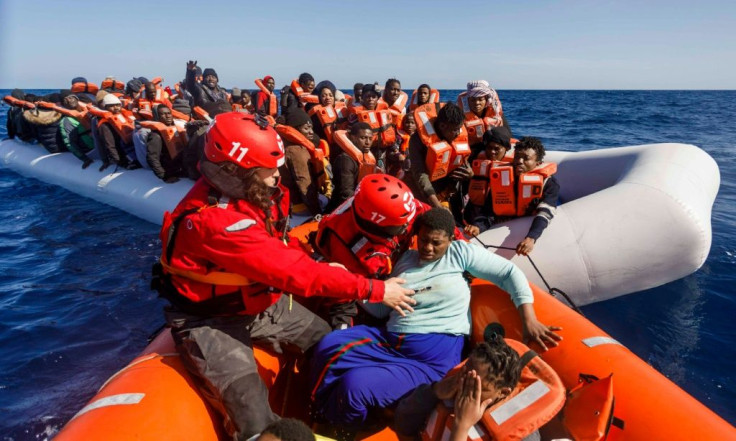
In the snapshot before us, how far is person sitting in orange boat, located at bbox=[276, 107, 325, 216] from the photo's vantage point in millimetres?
4324

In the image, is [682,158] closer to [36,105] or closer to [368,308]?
[368,308]

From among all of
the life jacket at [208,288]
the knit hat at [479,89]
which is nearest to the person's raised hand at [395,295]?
the life jacket at [208,288]

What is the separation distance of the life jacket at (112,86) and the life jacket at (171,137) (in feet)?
29.0

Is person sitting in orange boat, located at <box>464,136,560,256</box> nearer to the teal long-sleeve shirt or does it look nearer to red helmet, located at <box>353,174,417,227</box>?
the teal long-sleeve shirt

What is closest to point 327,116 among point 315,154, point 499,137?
point 315,154

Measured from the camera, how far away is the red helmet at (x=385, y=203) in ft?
7.51

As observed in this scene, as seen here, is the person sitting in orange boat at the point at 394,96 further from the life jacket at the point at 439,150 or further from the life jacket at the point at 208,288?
the life jacket at the point at 208,288

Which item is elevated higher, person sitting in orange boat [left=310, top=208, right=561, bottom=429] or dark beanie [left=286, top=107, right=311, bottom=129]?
dark beanie [left=286, top=107, right=311, bottom=129]

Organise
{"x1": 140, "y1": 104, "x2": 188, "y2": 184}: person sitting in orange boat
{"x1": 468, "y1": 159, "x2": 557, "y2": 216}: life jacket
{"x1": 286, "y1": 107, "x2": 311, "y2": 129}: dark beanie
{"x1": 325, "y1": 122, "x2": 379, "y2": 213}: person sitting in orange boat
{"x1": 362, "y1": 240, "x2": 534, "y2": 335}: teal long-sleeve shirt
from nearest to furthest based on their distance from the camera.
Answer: {"x1": 362, "y1": 240, "x2": 534, "y2": 335}: teal long-sleeve shirt < {"x1": 468, "y1": 159, "x2": 557, "y2": 216}: life jacket < {"x1": 325, "y1": 122, "x2": 379, "y2": 213}: person sitting in orange boat < {"x1": 286, "y1": 107, "x2": 311, "y2": 129}: dark beanie < {"x1": 140, "y1": 104, "x2": 188, "y2": 184}: person sitting in orange boat

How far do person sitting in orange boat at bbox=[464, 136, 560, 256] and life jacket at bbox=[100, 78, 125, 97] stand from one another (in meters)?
13.1

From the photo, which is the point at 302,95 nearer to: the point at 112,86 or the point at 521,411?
the point at 521,411

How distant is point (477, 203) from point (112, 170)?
586 cm

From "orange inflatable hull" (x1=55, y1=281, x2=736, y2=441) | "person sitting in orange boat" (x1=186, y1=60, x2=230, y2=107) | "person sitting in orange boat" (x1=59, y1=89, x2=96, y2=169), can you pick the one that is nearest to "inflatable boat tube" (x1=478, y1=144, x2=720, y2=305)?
"orange inflatable hull" (x1=55, y1=281, x2=736, y2=441)

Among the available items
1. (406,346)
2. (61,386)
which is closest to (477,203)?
(406,346)
